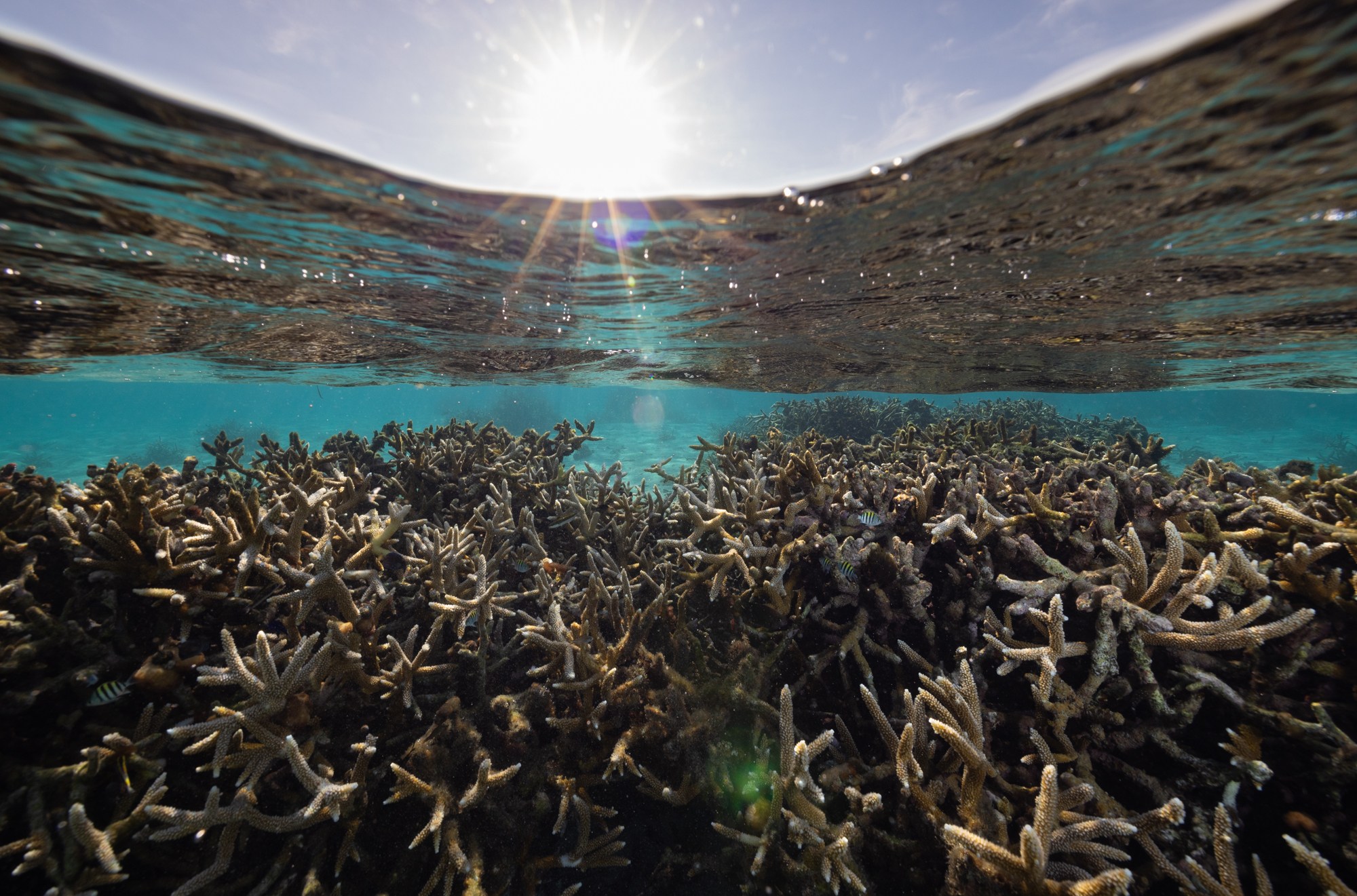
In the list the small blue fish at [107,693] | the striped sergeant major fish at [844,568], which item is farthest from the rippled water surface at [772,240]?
the small blue fish at [107,693]

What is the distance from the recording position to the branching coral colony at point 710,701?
267cm

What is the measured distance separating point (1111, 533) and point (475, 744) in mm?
5189

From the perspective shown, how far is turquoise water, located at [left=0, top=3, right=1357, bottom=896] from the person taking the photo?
2832 millimetres

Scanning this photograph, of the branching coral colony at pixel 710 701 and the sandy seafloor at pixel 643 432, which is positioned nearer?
the branching coral colony at pixel 710 701

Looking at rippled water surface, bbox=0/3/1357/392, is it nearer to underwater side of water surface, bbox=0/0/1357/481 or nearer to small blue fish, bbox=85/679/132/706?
underwater side of water surface, bbox=0/0/1357/481

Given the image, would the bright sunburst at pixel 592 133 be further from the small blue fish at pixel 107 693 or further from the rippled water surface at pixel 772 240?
the small blue fish at pixel 107 693

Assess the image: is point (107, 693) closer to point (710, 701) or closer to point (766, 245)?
point (710, 701)

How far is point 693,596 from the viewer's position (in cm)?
464

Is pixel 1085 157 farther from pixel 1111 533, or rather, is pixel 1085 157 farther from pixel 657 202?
pixel 657 202

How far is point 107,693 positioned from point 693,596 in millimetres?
3984

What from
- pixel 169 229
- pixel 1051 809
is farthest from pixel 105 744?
pixel 169 229

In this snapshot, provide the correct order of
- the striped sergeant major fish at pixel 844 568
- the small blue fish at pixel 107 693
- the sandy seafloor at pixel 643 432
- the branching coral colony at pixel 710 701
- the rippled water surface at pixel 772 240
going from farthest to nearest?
the sandy seafloor at pixel 643 432, the rippled water surface at pixel 772 240, the striped sergeant major fish at pixel 844 568, the small blue fish at pixel 107 693, the branching coral colony at pixel 710 701

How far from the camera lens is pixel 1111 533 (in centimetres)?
399

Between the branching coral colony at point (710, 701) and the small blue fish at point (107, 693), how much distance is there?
68mm
